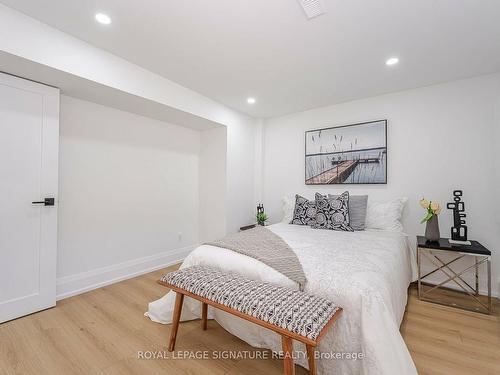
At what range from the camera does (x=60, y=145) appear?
239 centimetres

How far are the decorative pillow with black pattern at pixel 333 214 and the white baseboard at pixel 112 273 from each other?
7.13ft

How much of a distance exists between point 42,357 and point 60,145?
1.88m

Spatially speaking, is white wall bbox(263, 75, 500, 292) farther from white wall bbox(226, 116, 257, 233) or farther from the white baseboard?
the white baseboard

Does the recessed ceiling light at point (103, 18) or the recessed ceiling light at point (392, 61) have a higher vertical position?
the recessed ceiling light at point (103, 18)

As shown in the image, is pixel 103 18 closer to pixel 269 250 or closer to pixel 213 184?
pixel 269 250

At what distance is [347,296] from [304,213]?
1.79m

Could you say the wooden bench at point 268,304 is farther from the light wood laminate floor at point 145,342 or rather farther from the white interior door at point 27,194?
the white interior door at point 27,194

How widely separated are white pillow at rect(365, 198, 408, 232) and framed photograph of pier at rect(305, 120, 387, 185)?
0.35 metres

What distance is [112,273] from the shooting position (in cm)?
278

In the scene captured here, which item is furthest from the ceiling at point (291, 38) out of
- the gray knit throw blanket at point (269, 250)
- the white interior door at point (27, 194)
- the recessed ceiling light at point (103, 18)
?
the gray knit throw blanket at point (269, 250)

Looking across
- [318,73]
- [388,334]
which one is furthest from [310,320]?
[318,73]

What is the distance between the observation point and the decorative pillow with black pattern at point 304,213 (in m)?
2.99

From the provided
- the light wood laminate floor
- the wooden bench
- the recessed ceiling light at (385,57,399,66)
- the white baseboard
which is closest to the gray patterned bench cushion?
the wooden bench

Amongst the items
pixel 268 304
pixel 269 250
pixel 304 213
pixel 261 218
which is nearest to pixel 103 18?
pixel 269 250
